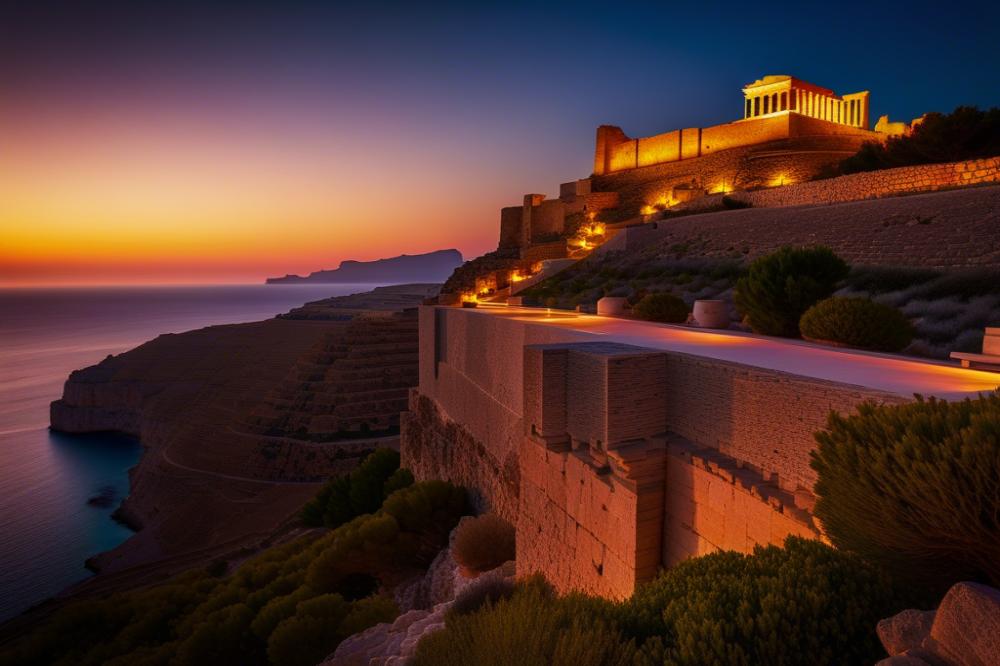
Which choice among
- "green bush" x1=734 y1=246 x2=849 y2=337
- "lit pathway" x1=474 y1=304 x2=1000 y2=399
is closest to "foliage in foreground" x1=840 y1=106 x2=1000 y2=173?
"green bush" x1=734 y1=246 x2=849 y2=337

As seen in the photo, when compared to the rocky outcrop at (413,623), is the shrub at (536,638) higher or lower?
higher

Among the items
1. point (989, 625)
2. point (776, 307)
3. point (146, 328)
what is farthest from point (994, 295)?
point (146, 328)

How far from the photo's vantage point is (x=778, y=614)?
2.34 metres

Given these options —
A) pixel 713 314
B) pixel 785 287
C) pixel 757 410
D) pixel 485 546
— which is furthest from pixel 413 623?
pixel 785 287

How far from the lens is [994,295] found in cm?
1080

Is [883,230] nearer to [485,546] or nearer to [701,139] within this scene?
[485,546]

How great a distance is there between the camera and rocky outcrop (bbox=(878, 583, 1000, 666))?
181 cm

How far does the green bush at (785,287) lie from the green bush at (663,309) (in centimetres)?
197

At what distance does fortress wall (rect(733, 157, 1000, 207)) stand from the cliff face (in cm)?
2292

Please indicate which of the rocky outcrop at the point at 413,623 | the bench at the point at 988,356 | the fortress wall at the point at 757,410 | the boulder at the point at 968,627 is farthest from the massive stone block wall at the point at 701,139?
the boulder at the point at 968,627

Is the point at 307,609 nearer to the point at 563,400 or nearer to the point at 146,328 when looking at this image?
the point at 563,400

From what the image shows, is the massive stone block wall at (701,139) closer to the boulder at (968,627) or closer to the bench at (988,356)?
the bench at (988,356)

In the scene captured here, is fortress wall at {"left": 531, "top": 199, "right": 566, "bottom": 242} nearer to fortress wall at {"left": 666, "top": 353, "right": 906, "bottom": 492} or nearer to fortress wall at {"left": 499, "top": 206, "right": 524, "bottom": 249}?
fortress wall at {"left": 499, "top": 206, "right": 524, "bottom": 249}

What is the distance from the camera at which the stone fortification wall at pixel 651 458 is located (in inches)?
147
